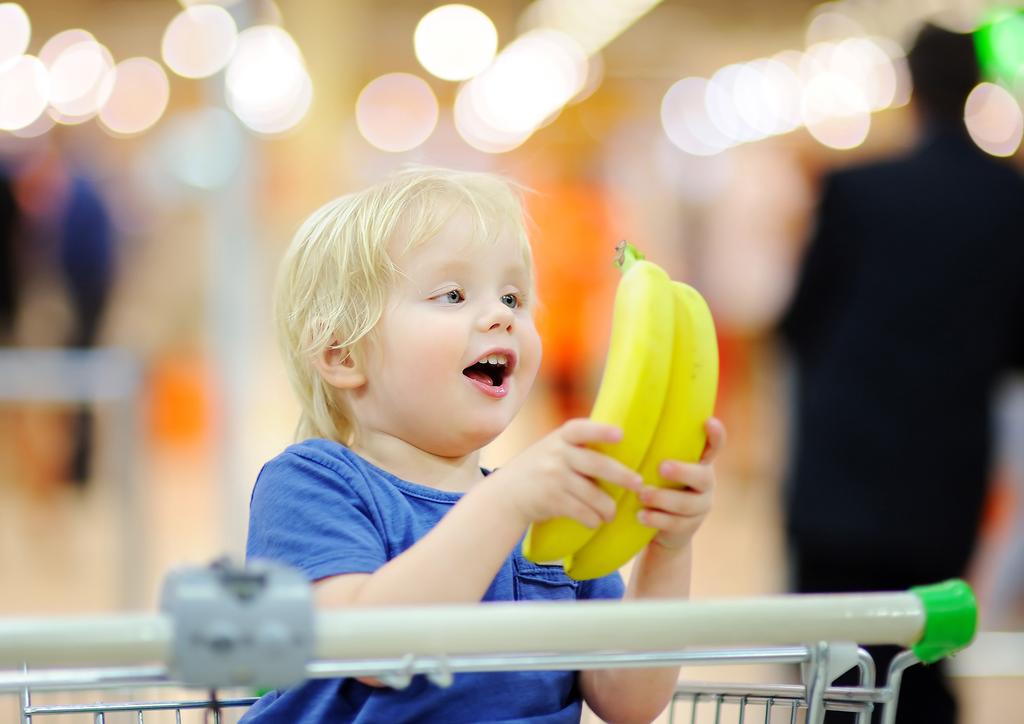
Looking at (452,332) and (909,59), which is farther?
(909,59)

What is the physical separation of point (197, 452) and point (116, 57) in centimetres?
1051

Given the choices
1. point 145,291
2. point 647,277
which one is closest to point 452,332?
point 647,277

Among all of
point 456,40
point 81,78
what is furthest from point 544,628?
point 81,78

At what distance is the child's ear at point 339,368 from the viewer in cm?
150

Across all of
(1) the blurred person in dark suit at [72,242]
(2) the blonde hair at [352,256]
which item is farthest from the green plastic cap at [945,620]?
(1) the blurred person in dark suit at [72,242]

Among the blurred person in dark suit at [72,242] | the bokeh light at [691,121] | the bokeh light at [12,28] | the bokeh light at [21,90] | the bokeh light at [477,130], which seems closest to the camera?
the blurred person in dark suit at [72,242]

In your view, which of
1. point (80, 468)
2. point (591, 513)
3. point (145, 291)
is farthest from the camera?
point (145, 291)

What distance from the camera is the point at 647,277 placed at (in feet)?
3.92

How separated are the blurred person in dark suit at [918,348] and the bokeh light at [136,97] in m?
17.3

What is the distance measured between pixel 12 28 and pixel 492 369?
15253mm

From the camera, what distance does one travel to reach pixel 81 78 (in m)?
17.0

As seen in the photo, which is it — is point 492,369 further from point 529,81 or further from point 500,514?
point 529,81

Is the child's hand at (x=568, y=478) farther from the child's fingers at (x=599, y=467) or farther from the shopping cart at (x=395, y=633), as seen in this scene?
the shopping cart at (x=395, y=633)

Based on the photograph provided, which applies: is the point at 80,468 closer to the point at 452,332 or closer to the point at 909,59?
the point at 909,59
